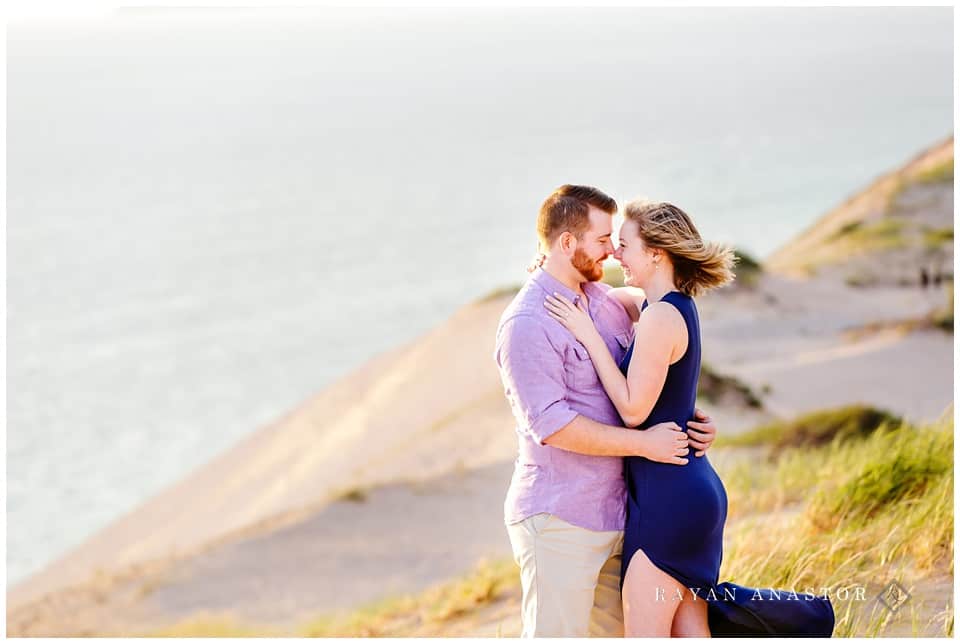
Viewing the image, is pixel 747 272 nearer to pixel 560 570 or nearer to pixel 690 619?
pixel 690 619

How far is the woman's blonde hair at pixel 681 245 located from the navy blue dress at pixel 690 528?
9cm

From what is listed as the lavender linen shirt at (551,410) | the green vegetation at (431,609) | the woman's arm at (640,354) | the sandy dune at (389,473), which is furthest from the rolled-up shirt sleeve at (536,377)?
the sandy dune at (389,473)

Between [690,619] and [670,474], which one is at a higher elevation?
[670,474]

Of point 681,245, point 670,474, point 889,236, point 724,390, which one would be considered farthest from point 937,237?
point 670,474

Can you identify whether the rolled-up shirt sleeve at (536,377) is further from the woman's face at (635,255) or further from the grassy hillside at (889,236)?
the grassy hillside at (889,236)

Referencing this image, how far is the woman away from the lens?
367 cm

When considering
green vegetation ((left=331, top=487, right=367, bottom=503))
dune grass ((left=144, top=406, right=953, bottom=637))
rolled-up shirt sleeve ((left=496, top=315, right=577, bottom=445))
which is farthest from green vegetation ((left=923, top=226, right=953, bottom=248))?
rolled-up shirt sleeve ((left=496, top=315, right=577, bottom=445))

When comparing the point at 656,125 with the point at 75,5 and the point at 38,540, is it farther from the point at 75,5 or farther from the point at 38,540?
the point at 75,5

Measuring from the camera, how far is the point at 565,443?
362 cm

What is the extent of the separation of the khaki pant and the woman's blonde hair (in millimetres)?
947

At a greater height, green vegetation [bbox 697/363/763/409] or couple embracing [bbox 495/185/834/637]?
couple embracing [bbox 495/185/834/637]

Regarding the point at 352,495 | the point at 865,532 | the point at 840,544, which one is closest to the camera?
the point at 840,544

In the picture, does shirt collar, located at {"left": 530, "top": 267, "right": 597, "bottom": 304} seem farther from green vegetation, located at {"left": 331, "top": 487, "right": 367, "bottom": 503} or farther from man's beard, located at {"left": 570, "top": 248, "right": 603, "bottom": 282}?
green vegetation, located at {"left": 331, "top": 487, "right": 367, "bottom": 503}

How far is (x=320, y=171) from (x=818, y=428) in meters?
56.6
